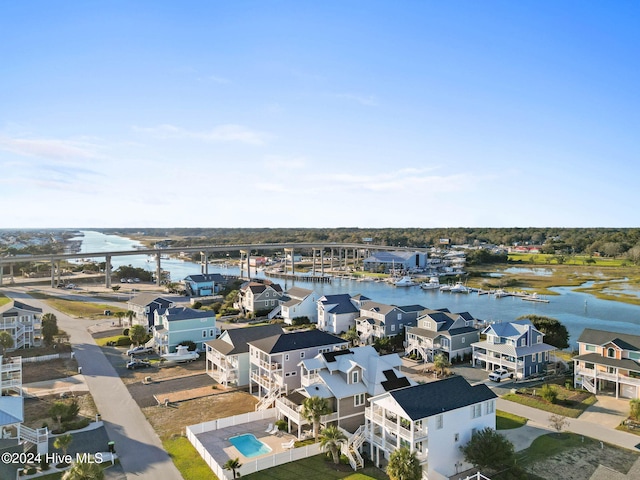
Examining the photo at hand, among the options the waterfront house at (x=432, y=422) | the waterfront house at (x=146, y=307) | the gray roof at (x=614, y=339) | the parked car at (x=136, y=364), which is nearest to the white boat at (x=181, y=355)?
the parked car at (x=136, y=364)

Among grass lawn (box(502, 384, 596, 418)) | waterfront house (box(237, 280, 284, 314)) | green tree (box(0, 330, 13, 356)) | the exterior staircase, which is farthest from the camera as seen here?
waterfront house (box(237, 280, 284, 314))

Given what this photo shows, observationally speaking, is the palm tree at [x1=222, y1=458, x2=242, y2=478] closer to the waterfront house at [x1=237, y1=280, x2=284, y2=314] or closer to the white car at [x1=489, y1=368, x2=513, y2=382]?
the white car at [x1=489, y1=368, x2=513, y2=382]

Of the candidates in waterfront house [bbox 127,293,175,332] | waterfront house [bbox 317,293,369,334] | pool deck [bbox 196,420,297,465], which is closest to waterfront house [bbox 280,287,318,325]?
waterfront house [bbox 317,293,369,334]

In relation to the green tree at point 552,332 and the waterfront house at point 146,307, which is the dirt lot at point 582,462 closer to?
the green tree at point 552,332

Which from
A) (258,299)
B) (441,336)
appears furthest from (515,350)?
(258,299)

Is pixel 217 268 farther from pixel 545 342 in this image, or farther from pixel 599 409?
pixel 599 409

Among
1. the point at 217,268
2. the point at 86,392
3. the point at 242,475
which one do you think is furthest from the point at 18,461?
the point at 217,268
